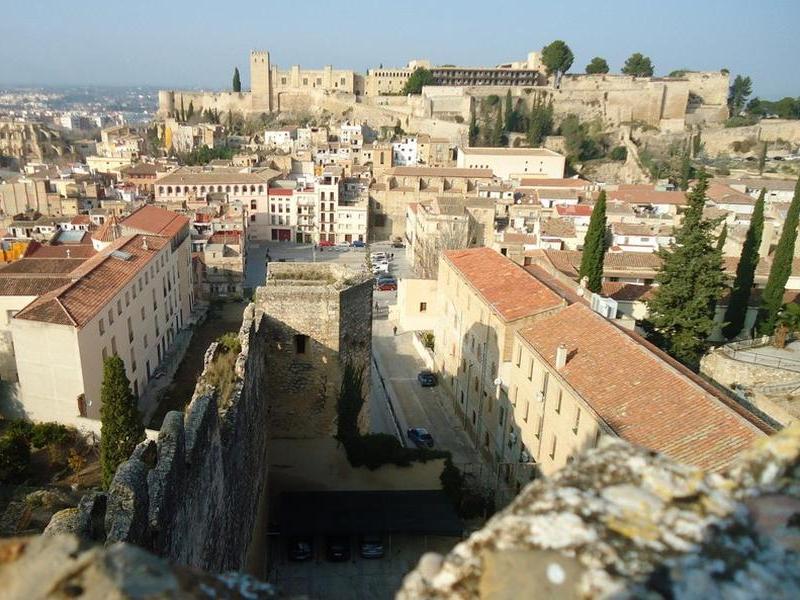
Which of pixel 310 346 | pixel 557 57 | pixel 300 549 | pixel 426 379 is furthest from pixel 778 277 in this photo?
pixel 557 57

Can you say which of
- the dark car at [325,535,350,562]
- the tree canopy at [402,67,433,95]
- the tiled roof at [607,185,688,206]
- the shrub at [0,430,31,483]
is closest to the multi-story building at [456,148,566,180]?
the tiled roof at [607,185,688,206]

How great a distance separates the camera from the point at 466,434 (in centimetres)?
2250

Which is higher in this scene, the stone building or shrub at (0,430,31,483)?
the stone building

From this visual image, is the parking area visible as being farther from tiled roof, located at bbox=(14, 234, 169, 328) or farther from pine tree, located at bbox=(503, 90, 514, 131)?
pine tree, located at bbox=(503, 90, 514, 131)

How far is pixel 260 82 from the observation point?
11225 centimetres

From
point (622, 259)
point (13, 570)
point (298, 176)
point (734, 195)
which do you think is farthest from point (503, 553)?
point (298, 176)

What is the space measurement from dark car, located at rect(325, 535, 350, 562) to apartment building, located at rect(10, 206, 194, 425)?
12208mm

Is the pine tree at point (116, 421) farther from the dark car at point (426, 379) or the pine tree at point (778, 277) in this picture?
the pine tree at point (778, 277)

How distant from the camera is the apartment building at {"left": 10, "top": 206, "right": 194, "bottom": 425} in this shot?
22078 millimetres

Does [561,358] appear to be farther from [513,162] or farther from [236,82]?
[236,82]

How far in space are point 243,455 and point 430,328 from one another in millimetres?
21933

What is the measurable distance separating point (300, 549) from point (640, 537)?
14.4 m

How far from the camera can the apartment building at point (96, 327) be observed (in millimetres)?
22078

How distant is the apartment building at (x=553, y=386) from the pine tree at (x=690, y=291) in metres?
3.89
